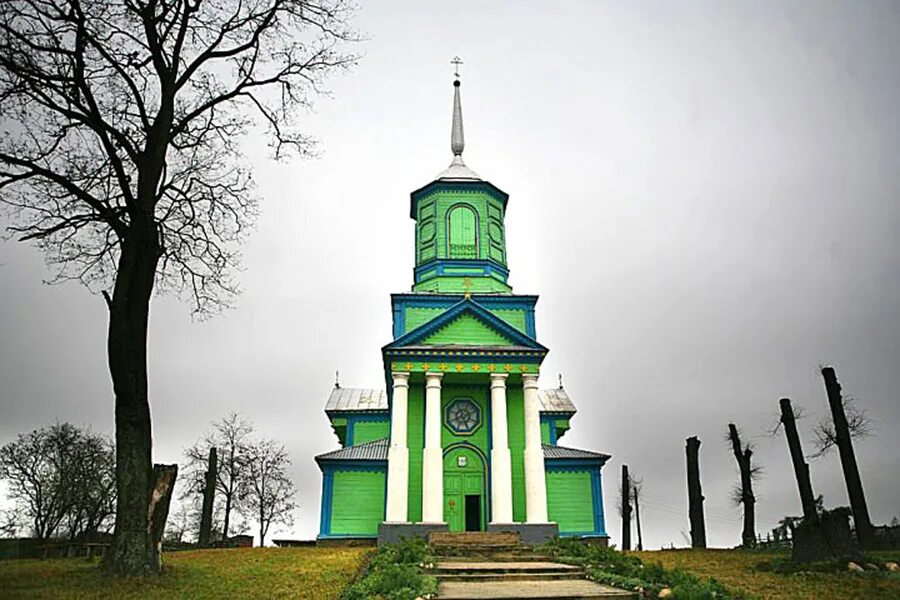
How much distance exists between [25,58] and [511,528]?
1891cm

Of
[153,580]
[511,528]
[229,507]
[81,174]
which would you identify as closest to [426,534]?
[511,528]

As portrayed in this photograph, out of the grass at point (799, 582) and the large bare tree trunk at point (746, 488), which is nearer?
the grass at point (799, 582)

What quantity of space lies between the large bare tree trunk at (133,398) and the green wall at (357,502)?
47.9 feet

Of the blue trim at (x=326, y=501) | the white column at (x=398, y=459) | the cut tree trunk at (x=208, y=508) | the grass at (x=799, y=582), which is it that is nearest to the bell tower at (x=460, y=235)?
the white column at (x=398, y=459)

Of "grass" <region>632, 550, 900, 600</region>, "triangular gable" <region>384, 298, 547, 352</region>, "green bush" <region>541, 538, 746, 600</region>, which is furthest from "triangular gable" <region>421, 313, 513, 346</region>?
"grass" <region>632, 550, 900, 600</region>

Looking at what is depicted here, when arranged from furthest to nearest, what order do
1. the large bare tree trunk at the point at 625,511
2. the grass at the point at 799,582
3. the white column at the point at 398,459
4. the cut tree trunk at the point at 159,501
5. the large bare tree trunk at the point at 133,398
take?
the large bare tree trunk at the point at 625,511 → the white column at the point at 398,459 → the cut tree trunk at the point at 159,501 → the large bare tree trunk at the point at 133,398 → the grass at the point at 799,582

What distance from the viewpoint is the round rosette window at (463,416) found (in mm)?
27250

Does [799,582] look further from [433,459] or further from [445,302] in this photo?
[445,302]

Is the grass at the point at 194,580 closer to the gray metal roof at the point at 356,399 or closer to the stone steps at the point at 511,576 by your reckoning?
the stone steps at the point at 511,576

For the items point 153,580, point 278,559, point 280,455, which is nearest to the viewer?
point 153,580

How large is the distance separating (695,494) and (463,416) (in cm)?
942

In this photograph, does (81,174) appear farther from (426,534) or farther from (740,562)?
(740,562)

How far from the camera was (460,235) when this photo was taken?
31797 millimetres

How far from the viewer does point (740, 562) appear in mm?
17234
